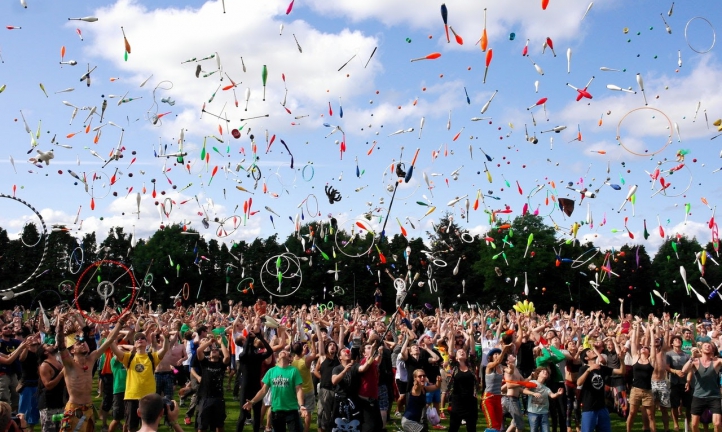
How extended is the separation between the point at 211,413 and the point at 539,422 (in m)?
4.49

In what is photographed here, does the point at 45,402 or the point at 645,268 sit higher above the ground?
the point at 645,268

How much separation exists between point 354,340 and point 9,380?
5436 millimetres

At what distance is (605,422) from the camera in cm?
970

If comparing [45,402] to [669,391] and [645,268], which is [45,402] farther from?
[645,268]

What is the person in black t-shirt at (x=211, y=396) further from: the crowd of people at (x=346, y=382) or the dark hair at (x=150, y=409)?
the dark hair at (x=150, y=409)

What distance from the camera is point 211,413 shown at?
9547 mm

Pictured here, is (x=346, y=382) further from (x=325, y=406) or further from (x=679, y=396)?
(x=679, y=396)

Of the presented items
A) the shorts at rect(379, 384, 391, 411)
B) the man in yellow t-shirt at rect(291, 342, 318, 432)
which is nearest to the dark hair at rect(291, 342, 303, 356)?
the man in yellow t-shirt at rect(291, 342, 318, 432)

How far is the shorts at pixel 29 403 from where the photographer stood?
33.0 feet

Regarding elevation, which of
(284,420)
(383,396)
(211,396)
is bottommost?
(284,420)

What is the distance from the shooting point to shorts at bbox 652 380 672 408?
11109mm

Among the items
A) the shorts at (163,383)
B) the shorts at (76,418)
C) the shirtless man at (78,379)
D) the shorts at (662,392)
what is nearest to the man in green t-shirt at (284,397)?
the shirtless man at (78,379)

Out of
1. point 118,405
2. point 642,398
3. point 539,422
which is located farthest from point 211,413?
point 642,398

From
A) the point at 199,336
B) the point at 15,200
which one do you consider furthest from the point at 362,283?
the point at 199,336
